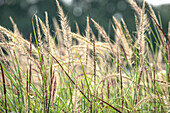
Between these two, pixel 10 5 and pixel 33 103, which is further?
pixel 10 5

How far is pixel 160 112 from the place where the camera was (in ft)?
6.95

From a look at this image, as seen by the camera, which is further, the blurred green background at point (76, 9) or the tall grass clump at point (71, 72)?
the blurred green background at point (76, 9)

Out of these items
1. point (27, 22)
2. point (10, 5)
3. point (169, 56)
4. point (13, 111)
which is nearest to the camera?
point (13, 111)

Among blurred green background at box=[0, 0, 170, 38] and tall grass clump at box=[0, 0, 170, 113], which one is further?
blurred green background at box=[0, 0, 170, 38]

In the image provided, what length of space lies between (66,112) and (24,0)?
20849 mm

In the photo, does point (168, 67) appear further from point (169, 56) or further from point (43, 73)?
point (43, 73)

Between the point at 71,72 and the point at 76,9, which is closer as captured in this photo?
the point at 71,72

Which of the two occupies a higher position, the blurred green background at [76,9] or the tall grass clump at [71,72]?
the blurred green background at [76,9]

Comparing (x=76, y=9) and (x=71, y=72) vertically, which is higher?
(x=76, y=9)

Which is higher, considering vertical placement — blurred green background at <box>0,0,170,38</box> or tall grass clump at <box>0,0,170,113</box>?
blurred green background at <box>0,0,170,38</box>

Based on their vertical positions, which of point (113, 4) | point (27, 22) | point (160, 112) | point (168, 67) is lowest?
point (160, 112)

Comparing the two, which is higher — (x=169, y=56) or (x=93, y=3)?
(x=93, y=3)

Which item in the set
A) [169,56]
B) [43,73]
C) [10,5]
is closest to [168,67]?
[169,56]

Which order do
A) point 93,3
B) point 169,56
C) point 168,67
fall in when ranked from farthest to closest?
point 93,3 → point 168,67 → point 169,56
